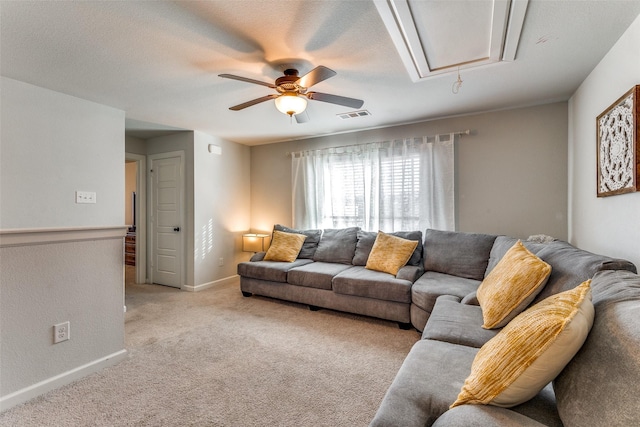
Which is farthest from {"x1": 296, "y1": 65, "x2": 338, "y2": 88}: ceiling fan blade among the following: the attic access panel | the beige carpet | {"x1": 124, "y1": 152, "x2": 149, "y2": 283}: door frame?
{"x1": 124, "y1": 152, "x2": 149, "y2": 283}: door frame

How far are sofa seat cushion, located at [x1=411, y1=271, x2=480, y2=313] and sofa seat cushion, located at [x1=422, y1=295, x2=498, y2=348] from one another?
38 cm

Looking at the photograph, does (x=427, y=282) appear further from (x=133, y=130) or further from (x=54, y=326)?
(x=133, y=130)

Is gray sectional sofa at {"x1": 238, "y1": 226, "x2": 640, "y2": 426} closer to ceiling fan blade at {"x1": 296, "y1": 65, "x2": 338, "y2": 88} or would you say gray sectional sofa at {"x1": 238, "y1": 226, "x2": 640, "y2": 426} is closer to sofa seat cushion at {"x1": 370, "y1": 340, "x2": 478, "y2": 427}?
sofa seat cushion at {"x1": 370, "y1": 340, "x2": 478, "y2": 427}

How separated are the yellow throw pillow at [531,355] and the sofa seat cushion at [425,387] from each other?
0.35ft

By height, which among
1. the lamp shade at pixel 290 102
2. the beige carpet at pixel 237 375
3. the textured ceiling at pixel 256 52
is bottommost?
the beige carpet at pixel 237 375

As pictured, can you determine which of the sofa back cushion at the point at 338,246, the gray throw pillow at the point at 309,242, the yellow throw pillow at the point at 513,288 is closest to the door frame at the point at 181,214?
the gray throw pillow at the point at 309,242

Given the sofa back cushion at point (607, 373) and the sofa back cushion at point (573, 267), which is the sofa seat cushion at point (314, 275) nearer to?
the sofa back cushion at point (573, 267)

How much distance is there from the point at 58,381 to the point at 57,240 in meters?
0.95

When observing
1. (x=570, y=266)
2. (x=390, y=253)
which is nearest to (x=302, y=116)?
(x=390, y=253)

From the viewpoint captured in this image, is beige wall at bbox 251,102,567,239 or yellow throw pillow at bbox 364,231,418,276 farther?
yellow throw pillow at bbox 364,231,418,276

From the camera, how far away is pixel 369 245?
3.80m

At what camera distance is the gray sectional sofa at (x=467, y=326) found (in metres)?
0.76

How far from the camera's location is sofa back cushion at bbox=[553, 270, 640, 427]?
0.68 metres

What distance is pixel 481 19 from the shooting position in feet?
5.80
